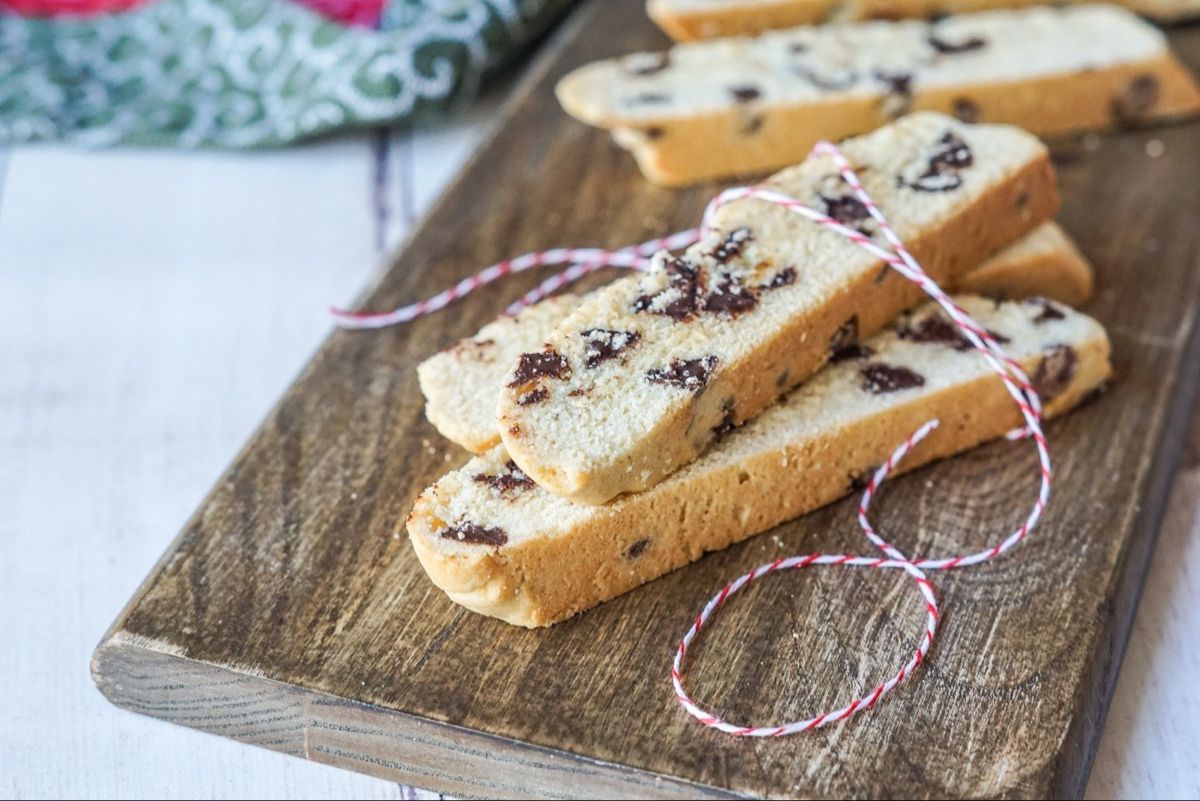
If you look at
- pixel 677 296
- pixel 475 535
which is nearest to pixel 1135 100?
pixel 677 296

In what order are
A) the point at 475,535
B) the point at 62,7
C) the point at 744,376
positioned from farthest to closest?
the point at 62,7, the point at 744,376, the point at 475,535

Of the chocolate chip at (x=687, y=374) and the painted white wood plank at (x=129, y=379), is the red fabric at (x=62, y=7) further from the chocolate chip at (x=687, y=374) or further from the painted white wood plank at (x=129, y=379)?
the chocolate chip at (x=687, y=374)

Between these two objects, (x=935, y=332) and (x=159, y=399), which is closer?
(x=935, y=332)

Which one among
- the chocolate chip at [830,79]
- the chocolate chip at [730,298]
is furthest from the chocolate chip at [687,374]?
the chocolate chip at [830,79]

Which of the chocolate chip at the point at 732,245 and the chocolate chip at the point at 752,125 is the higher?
the chocolate chip at the point at 732,245

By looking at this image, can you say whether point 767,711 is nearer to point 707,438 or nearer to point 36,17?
point 707,438

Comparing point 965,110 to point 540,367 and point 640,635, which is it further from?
point 640,635
